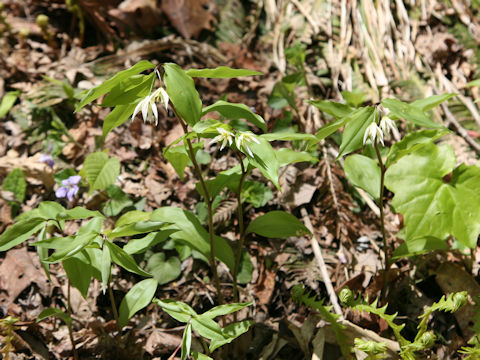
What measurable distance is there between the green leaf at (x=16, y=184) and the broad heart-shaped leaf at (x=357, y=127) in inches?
91.0

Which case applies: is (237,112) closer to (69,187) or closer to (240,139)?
(240,139)

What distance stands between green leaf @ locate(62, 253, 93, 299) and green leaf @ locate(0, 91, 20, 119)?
2.03 metres

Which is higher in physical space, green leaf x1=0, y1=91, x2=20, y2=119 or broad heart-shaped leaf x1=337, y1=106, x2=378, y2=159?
broad heart-shaped leaf x1=337, y1=106, x2=378, y2=159

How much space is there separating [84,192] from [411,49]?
110 inches

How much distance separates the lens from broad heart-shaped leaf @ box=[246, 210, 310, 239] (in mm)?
2014

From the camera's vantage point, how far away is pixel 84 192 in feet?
9.75

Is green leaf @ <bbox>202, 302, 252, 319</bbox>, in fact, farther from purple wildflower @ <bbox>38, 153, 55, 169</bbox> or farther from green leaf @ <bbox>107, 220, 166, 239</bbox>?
purple wildflower @ <bbox>38, 153, 55, 169</bbox>

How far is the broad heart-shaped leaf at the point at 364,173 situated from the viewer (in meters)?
2.07

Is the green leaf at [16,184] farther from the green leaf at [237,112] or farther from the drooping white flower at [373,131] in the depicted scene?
the drooping white flower at [373,131]

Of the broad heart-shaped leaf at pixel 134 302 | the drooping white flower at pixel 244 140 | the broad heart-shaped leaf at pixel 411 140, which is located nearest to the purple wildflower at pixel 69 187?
the broad heart-shaped leaf at pixel 134 302

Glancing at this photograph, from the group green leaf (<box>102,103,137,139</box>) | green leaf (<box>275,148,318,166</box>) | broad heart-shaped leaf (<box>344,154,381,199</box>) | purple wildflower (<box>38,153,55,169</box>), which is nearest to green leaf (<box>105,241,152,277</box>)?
green leaf (<box>102,103,137,139</box>)

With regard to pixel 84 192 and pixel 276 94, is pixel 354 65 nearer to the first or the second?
pixel 276 94

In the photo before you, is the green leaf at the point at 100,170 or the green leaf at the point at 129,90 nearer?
the green leaf at the point at 129,90

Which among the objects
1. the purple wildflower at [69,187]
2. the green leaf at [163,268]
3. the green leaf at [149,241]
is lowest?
the green leaf at [163,268]
